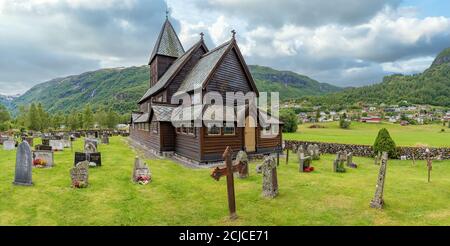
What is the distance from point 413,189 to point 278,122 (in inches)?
499

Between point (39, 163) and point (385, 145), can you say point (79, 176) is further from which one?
point (385, 145)

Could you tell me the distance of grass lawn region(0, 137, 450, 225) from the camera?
809 centimetres

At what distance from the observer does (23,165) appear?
1161cm

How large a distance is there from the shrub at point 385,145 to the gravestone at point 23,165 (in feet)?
82.9

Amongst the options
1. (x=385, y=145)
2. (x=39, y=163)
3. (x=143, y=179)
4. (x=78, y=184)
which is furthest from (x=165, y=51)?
(x=385, y=145)

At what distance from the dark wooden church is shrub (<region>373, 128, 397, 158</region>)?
874cm

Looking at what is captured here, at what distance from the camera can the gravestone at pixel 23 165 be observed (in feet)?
37.7

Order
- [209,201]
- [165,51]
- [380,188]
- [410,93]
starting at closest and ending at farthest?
[380,188] < [209,201] < [165,51] < [410,93]

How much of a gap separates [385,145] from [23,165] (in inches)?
1018

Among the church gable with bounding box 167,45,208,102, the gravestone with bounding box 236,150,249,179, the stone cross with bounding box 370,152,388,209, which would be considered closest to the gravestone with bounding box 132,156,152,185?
the gravestone with bounding box 236,150,249,179

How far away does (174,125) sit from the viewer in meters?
22.6

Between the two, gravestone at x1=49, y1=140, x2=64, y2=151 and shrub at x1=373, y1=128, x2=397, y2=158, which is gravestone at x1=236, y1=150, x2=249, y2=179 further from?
gravestone at x1=49, y1=140, x2=64, y2=151
